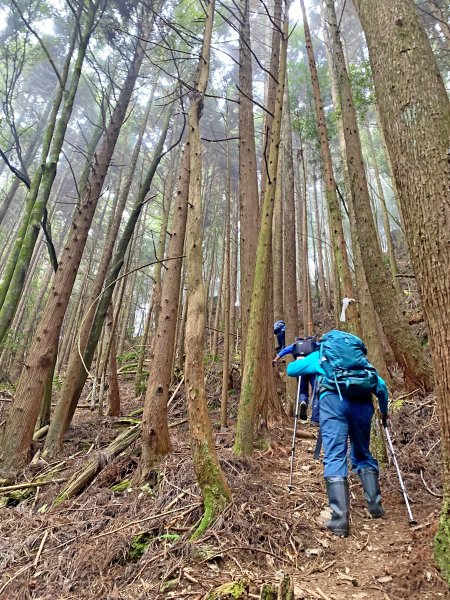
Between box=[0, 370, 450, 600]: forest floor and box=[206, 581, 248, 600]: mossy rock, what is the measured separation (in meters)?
0.04

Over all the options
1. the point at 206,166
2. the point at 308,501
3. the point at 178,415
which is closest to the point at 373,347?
the point at 308,501

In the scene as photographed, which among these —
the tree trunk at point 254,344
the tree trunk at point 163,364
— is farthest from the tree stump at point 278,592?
the tree trunk at point 163,364

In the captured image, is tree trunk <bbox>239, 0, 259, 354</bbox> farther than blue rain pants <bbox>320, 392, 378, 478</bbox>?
Yes

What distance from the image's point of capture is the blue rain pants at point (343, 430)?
304 centimetres

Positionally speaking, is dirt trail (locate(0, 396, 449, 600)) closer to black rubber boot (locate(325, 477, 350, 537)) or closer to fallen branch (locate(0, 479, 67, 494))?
black rubber boot (locate(325, 477, 350, 537))

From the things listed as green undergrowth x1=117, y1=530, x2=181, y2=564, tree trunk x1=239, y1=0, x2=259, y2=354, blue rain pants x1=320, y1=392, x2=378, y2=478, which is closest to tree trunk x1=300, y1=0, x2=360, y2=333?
tree trunk x1=239, y1=0, x2=259, y2=354

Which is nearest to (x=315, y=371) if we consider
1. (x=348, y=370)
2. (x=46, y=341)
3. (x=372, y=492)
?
(x=348, y=370)

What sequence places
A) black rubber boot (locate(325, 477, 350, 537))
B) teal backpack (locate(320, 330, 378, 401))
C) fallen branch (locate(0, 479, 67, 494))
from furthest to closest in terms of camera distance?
fallen branch (locate(0, 479, 67, 494))
teal backpack (locate(320, 330, 378, 401))
black rubber boot (locate(325, 477, 350, 537))

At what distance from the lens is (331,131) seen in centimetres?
1391

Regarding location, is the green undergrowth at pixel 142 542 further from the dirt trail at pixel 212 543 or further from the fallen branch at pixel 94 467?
the fallen branch at pixel 94 467

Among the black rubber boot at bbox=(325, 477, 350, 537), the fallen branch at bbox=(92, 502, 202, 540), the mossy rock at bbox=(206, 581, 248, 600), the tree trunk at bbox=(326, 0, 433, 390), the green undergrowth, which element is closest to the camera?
the mossy rock at bbox=(206, 581, 248, 600)

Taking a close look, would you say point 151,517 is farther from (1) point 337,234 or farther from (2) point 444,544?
(1) point 337,234

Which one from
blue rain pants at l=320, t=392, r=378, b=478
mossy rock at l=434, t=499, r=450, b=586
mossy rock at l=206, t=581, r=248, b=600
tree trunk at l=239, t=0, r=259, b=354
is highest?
tree trunk at l=239, t=0, r=259, b=354

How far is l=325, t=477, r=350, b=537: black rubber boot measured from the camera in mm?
2791
